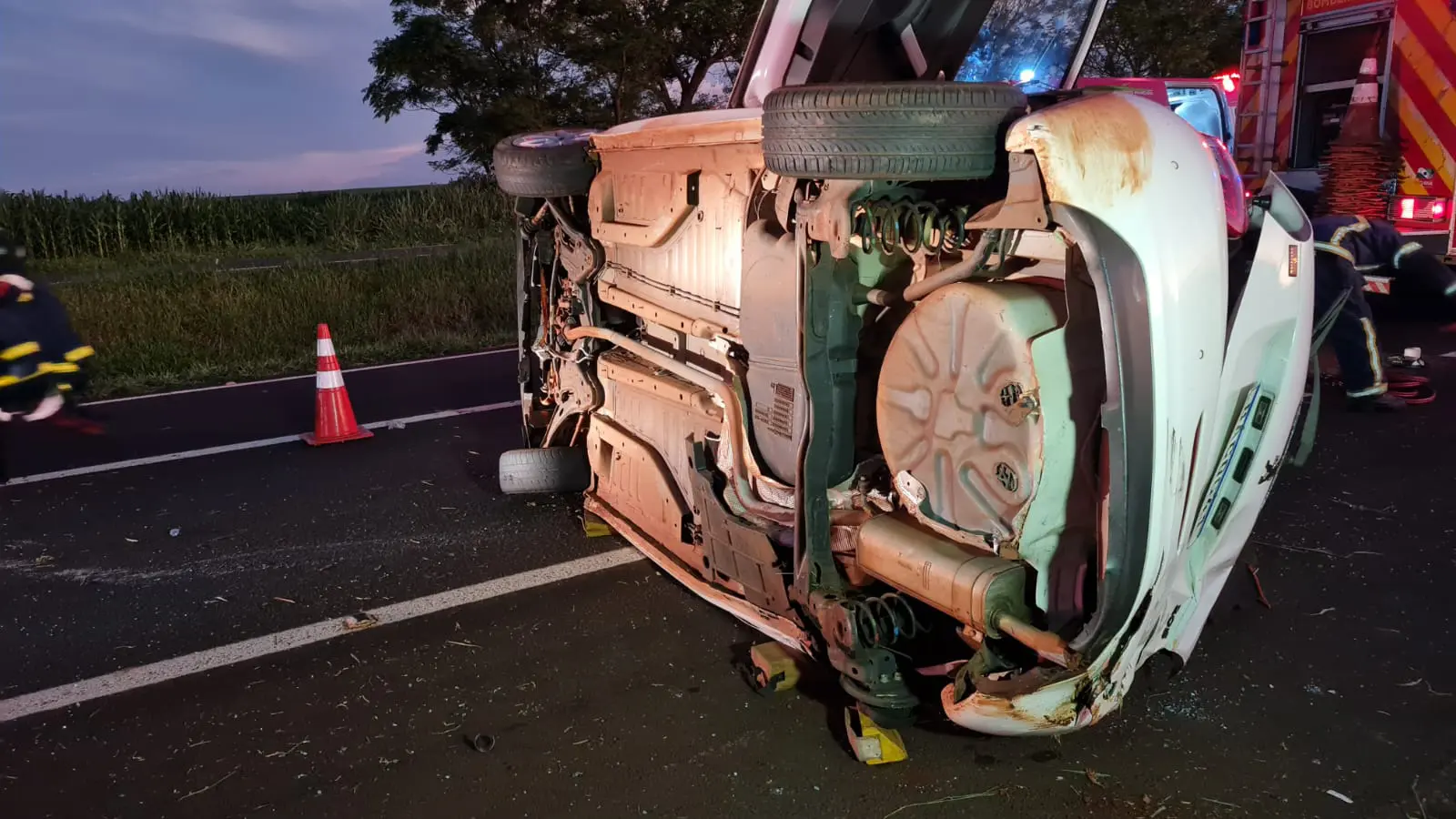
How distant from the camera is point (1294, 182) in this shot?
8.43 m

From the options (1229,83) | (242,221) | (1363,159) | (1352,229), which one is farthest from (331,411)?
(242,221)

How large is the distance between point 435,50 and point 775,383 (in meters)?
21.0

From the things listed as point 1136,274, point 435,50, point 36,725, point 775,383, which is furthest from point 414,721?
point 435,50

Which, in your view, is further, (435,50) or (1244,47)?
(435,50)

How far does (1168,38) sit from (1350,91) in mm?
16340

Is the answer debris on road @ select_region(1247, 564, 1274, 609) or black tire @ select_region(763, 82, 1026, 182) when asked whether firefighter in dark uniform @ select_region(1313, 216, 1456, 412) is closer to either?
debris on road @ select_region(1247, 564, 1274, 609)

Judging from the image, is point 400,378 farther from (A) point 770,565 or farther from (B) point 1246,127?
(B) point 1246,127

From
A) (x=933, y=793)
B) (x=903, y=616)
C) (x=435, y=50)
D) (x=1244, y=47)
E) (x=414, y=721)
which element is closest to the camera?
(x=933, y=793)

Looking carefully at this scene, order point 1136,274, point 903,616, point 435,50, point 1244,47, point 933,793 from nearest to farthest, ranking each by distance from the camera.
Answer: point 1136,274
point 933,793
point 903,616
point 1244,47
point 435,50

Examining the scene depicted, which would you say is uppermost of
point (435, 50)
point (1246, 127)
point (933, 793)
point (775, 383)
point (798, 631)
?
point (435, 50)

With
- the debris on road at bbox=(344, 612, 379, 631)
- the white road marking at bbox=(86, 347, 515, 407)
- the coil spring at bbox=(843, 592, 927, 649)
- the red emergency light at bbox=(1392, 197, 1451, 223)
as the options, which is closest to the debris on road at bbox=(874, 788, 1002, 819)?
the coil spring at bbox=(843, 592, 927, 649)

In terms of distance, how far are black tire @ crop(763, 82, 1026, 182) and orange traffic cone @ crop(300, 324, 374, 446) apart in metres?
4.63

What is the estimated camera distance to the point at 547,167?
4344 mm

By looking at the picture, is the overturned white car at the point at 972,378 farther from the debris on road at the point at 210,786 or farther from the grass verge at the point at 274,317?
the grass verge at the point at 274,317
